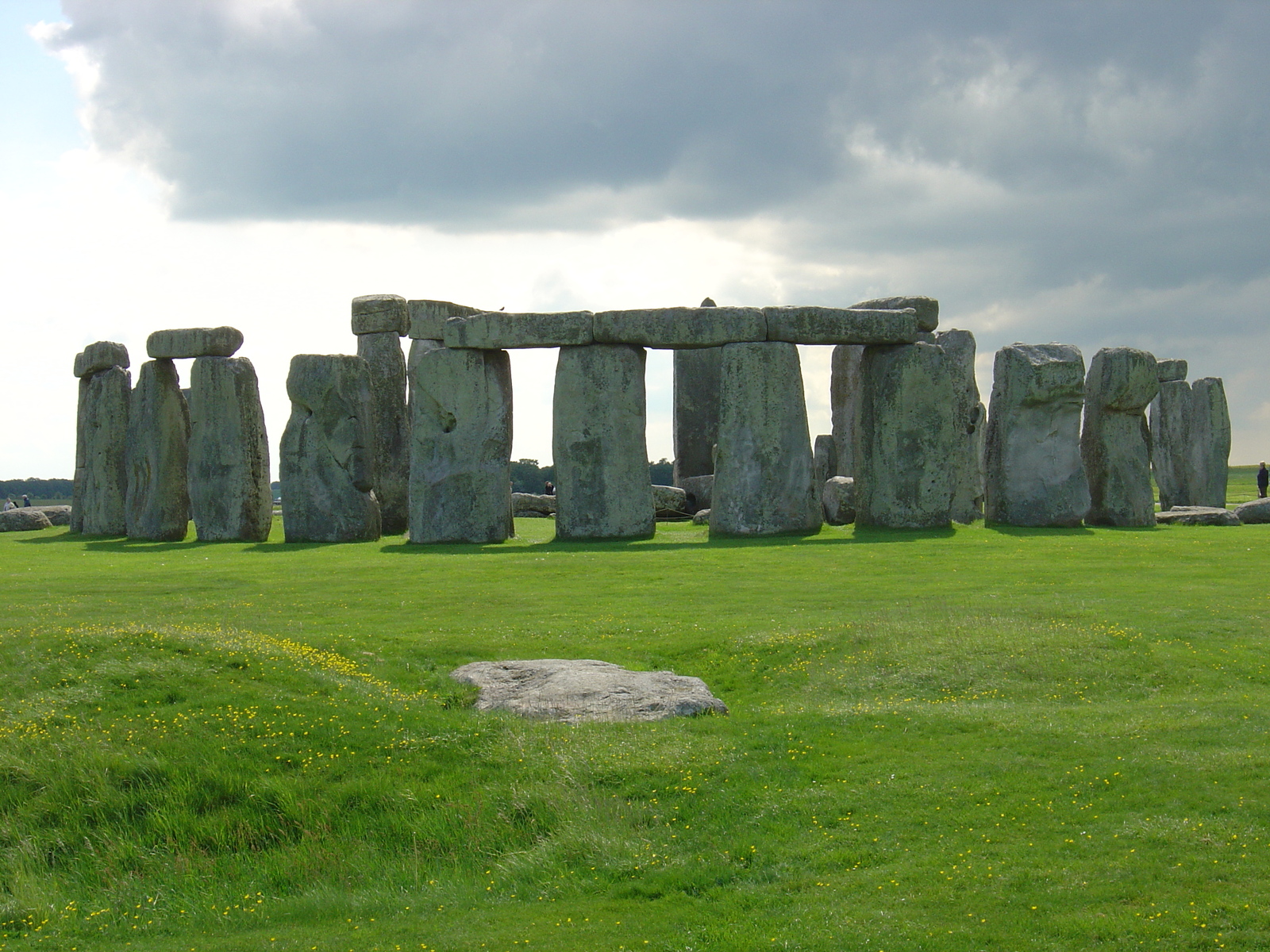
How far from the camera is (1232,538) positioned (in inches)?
891

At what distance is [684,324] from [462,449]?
15.9 feet

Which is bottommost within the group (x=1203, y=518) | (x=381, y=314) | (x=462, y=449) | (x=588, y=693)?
(x=588, y=693)

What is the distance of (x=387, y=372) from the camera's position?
30.2 m

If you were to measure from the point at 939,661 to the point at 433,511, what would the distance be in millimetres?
13956

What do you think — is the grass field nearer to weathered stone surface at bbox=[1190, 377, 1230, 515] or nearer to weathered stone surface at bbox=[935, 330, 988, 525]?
weathered stone surface at bbox=[935, 330, 988, 525]

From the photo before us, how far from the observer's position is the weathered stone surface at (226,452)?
86.0 feet

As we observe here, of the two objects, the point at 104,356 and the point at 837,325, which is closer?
the point at 837,325

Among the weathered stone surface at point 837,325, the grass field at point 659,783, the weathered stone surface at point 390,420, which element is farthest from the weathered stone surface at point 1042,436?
the weathered stone surface at point 390,420

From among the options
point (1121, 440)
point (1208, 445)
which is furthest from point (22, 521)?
point (1208, 445)

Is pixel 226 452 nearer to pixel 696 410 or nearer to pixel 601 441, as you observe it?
pixel 601 441

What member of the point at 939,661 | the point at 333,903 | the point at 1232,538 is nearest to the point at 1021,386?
the point at 1232,538

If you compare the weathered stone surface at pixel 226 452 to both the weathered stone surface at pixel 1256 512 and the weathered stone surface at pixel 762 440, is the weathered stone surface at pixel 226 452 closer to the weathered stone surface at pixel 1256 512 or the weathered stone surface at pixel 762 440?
the weathered stone surface at pixel 762 440

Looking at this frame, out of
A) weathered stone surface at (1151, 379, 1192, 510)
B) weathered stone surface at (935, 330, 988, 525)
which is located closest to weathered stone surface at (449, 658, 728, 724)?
weathered stone surface at (935, 330, 988, 525)

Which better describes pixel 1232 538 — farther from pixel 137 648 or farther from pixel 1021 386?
pixel 137 648
